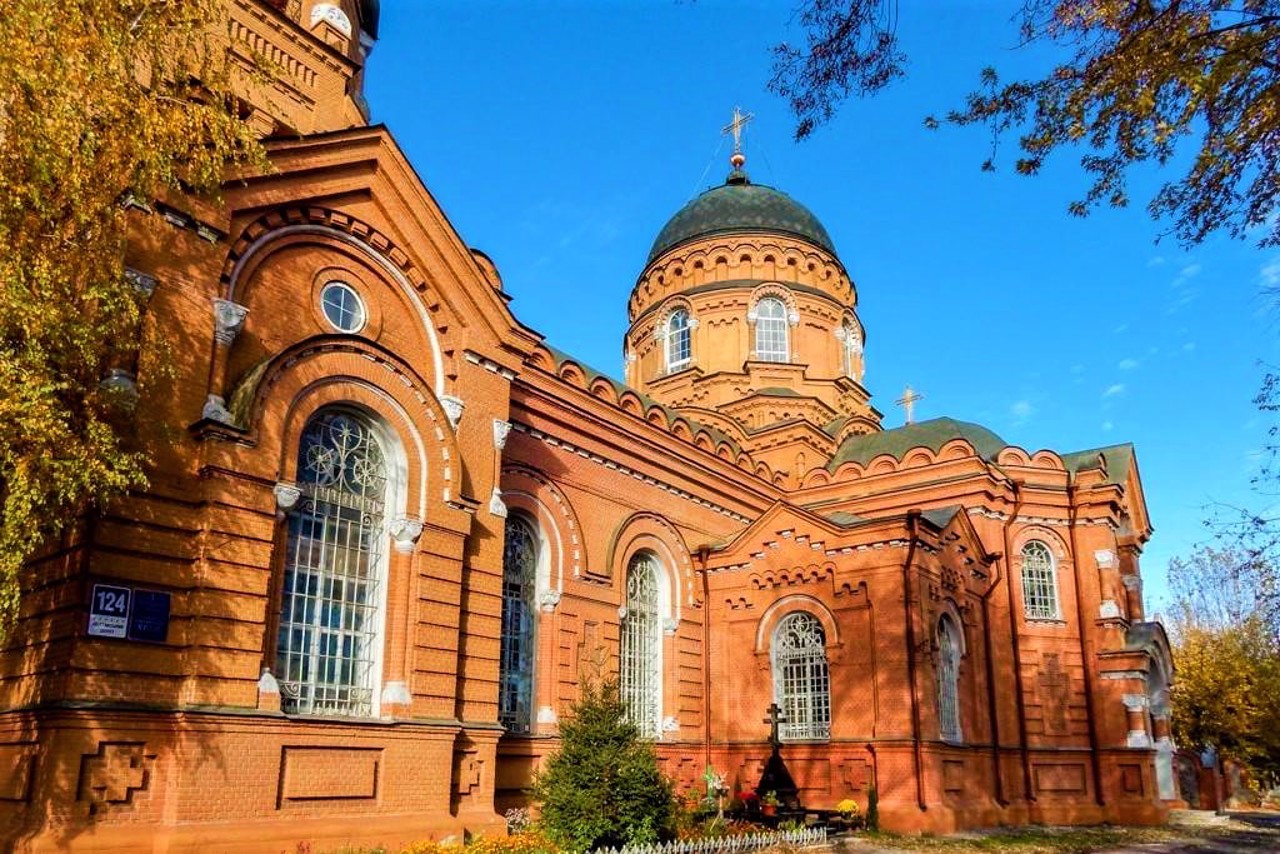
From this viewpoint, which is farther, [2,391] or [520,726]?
[520,726]

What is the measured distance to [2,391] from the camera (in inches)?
297

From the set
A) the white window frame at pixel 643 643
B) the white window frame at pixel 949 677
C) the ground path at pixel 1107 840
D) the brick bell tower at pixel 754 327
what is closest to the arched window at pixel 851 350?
the brick bell tower at pixel 754 327

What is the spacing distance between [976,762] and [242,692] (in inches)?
581

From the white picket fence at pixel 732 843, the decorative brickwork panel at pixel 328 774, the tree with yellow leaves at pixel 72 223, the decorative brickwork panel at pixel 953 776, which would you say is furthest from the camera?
the decorative brickwork panel at pixel 953 776

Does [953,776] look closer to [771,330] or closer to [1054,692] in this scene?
[1054,692]

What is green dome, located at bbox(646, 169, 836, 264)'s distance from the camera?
98.8 feet

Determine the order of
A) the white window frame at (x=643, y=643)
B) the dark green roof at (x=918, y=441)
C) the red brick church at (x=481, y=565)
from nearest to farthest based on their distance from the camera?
the red brick church at (x=481, y=565) → the white window frame at (x=643, y=643) → the dark green roof at (x=918, y=441)

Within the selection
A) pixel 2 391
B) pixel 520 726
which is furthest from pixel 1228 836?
pixel 2 391

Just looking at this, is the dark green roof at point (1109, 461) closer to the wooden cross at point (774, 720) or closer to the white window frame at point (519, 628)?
the wooden cross at point (774, 720)

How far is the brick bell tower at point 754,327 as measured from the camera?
27.8 m

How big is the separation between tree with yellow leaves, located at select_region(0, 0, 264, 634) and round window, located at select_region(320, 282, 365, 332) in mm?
3134

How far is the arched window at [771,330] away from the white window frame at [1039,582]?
29.2 ft

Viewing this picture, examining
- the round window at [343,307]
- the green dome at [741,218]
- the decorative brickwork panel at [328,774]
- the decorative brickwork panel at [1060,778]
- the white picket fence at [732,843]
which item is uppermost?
the green dome at [741,218]

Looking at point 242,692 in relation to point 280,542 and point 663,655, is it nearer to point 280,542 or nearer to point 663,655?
point 280,542
